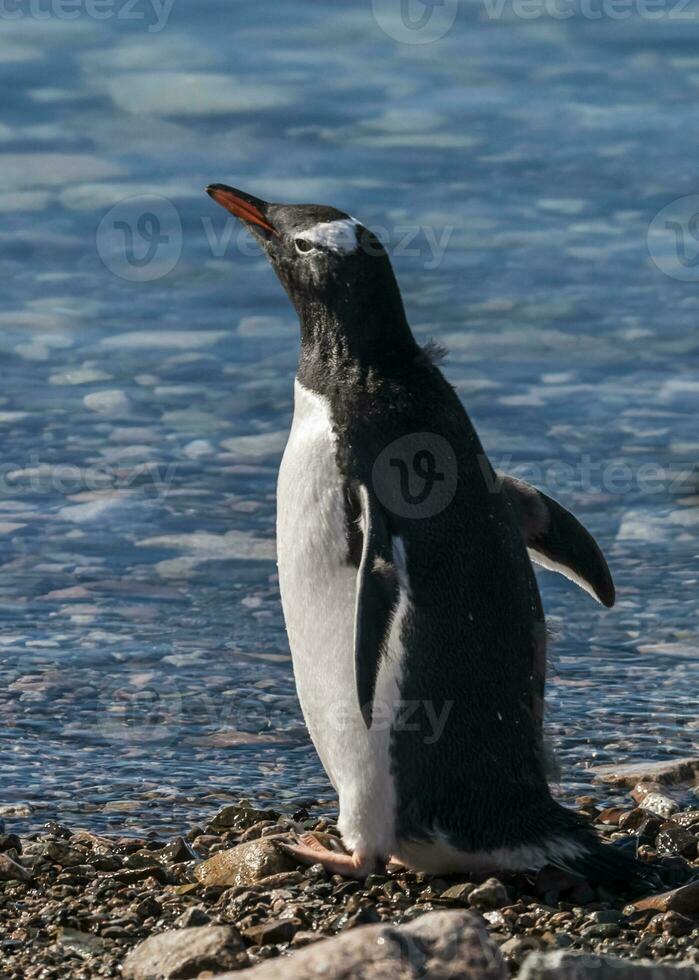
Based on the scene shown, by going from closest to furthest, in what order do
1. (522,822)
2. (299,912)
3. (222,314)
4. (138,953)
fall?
(138,953) → (299,912) → (522,822) → (222,314)

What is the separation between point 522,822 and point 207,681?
2016 millimetres

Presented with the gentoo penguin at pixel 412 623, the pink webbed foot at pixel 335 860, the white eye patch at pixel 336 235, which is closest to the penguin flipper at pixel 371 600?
the gentoo penguin at pixel 412 623

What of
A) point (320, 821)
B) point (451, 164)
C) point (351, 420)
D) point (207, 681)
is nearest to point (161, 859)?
point (320, 821)

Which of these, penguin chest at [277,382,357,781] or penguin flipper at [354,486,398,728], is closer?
penguin flipper at [354,486,398,728]

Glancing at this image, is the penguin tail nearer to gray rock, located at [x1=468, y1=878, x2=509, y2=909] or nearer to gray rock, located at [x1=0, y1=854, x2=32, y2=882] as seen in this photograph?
gray rock, located at [x1=468, y1=878, x2=509, y2=909]

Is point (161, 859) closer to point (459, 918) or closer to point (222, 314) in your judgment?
point (459, 918)

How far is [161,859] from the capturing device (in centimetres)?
459

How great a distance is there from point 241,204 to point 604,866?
80.0 inches

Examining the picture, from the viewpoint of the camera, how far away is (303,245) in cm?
482

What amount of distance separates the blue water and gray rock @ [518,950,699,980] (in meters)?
2.03

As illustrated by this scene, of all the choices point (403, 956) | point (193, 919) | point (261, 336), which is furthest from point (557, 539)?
point (261, 336)

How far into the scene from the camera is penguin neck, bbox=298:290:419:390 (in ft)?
15.3

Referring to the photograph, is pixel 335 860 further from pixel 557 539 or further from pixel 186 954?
pixel 557 539

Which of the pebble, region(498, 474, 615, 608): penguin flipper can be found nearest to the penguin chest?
the pebble
